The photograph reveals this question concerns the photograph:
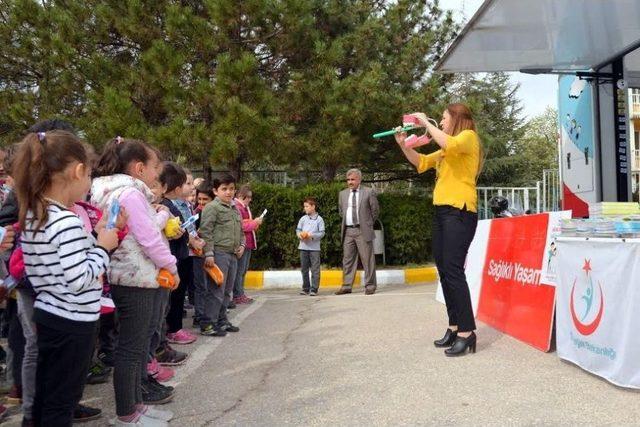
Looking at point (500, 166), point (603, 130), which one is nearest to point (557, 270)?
point (603, 130)

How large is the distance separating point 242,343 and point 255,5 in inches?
247

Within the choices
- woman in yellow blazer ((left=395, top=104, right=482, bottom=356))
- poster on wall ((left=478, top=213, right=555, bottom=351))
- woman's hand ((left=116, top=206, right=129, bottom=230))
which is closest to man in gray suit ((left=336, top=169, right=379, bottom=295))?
poster on wall ((left=478, top=213, right=555, bottom=351))

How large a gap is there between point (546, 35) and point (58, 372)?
193 inches

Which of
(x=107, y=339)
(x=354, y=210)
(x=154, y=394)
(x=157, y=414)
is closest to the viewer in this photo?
(x=157, y=414)

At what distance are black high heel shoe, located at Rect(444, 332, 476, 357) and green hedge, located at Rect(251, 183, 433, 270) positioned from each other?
6.19 meters

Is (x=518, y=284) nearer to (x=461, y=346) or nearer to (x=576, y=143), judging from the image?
(x=461, y=346)

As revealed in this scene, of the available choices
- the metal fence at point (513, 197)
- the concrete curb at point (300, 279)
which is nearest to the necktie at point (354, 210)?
the concrete curb at point (300, 279)

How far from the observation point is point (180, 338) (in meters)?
5.22

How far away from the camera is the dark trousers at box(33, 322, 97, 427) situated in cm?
245

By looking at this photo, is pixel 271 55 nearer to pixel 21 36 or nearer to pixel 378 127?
pixel 378 127

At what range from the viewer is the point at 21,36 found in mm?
10164

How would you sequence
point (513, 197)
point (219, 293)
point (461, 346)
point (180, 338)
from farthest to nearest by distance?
point (513, 197) < point (219, 293) < point (180, 338) < point (461, 346)

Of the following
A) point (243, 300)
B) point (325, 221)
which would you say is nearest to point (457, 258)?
→ point (243, 300)

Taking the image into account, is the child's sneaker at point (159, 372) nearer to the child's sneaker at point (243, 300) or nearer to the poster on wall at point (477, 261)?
the poster on wall at point (477, 261)
